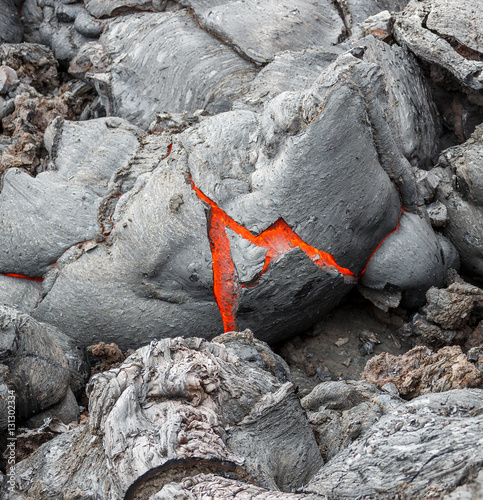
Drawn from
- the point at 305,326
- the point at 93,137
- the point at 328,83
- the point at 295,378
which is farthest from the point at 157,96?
the point at 295,378

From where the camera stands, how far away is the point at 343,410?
2.63 m

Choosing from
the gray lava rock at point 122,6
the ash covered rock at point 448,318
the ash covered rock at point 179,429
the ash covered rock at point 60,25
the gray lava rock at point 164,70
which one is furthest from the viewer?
the ash covered rock at point 60,25

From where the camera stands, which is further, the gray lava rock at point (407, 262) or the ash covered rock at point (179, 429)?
the gray lava rock at point (407, 262)

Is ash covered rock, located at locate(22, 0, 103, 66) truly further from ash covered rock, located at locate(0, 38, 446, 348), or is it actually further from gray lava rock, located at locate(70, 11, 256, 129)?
ash covered rock, located at locate(0, 38, 446, 348)

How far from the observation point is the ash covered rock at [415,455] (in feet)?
5.05

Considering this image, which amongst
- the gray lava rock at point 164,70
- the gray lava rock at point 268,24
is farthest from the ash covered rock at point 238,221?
the gray lava rock at point 268,24

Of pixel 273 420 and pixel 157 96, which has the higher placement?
pixel 157 96

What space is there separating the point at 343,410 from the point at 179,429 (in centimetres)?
103

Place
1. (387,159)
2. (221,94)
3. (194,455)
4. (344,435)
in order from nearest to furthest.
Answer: (194,455) → (344,435) → (387,159) → (221,94)

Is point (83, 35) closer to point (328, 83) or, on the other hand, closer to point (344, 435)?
point (328, 83)

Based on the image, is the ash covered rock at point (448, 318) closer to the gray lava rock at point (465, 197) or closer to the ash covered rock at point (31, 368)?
the gray lava rock at point (465, 197)

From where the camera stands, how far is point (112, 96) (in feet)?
14.1

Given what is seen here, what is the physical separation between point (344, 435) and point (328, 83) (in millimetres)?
1795

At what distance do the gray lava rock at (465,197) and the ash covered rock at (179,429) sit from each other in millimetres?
1970
